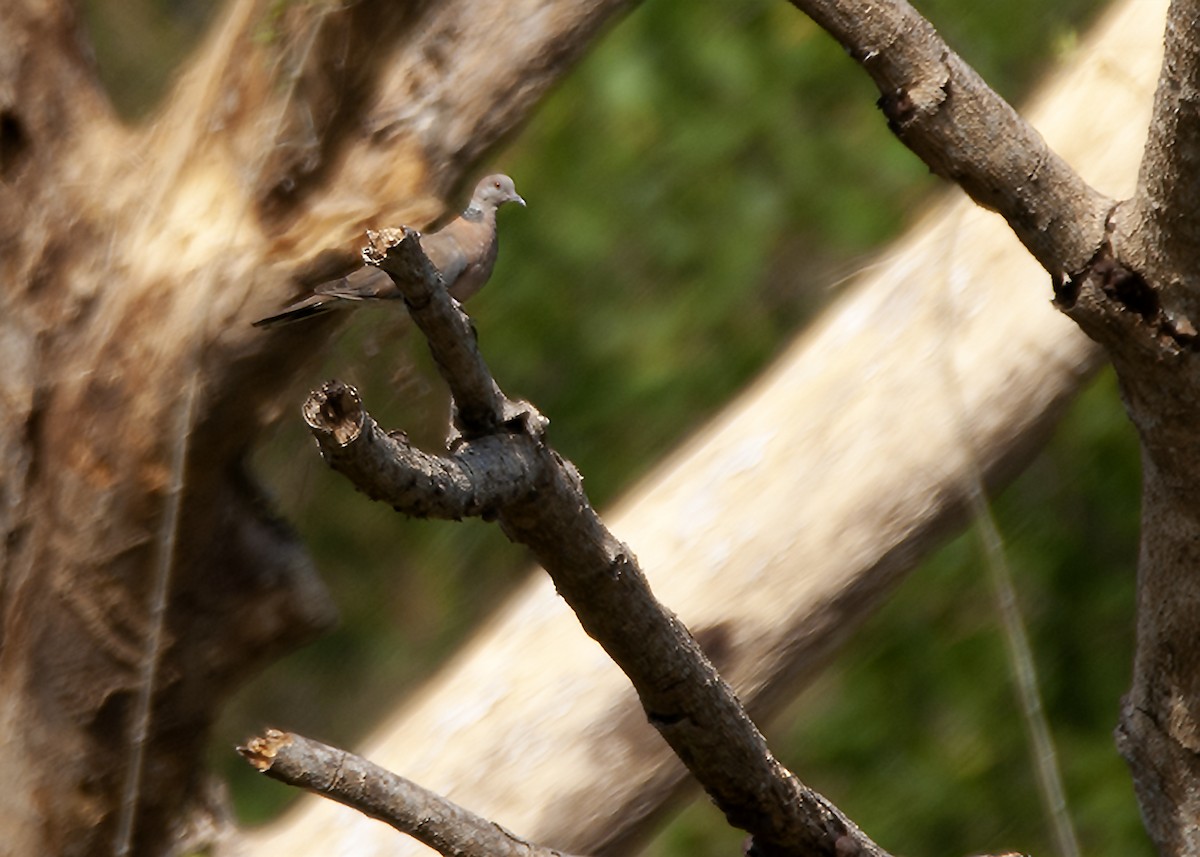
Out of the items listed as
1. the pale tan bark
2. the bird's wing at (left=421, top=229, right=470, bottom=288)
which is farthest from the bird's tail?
the pale tan bark

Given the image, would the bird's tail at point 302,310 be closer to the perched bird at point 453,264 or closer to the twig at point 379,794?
the perched bird at point 453,264

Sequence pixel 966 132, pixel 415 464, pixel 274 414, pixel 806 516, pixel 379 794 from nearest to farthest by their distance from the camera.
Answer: pixel 415 464, pixel 379 794, pixel 966 132, pixel 274 414, pixel 806 516

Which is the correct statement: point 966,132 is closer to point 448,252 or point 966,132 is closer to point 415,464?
point 415,464

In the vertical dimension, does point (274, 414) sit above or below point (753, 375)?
above

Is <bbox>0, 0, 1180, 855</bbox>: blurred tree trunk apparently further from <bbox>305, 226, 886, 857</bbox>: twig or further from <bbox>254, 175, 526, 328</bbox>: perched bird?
<bbox>305, 226, 886, 857</bbox>: twig

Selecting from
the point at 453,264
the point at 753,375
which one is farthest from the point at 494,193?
the point at 753,375

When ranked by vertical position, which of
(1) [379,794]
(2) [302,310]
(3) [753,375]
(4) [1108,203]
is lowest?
(3) [753,375]

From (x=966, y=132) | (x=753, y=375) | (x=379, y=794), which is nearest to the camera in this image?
(x=379, y=794)
